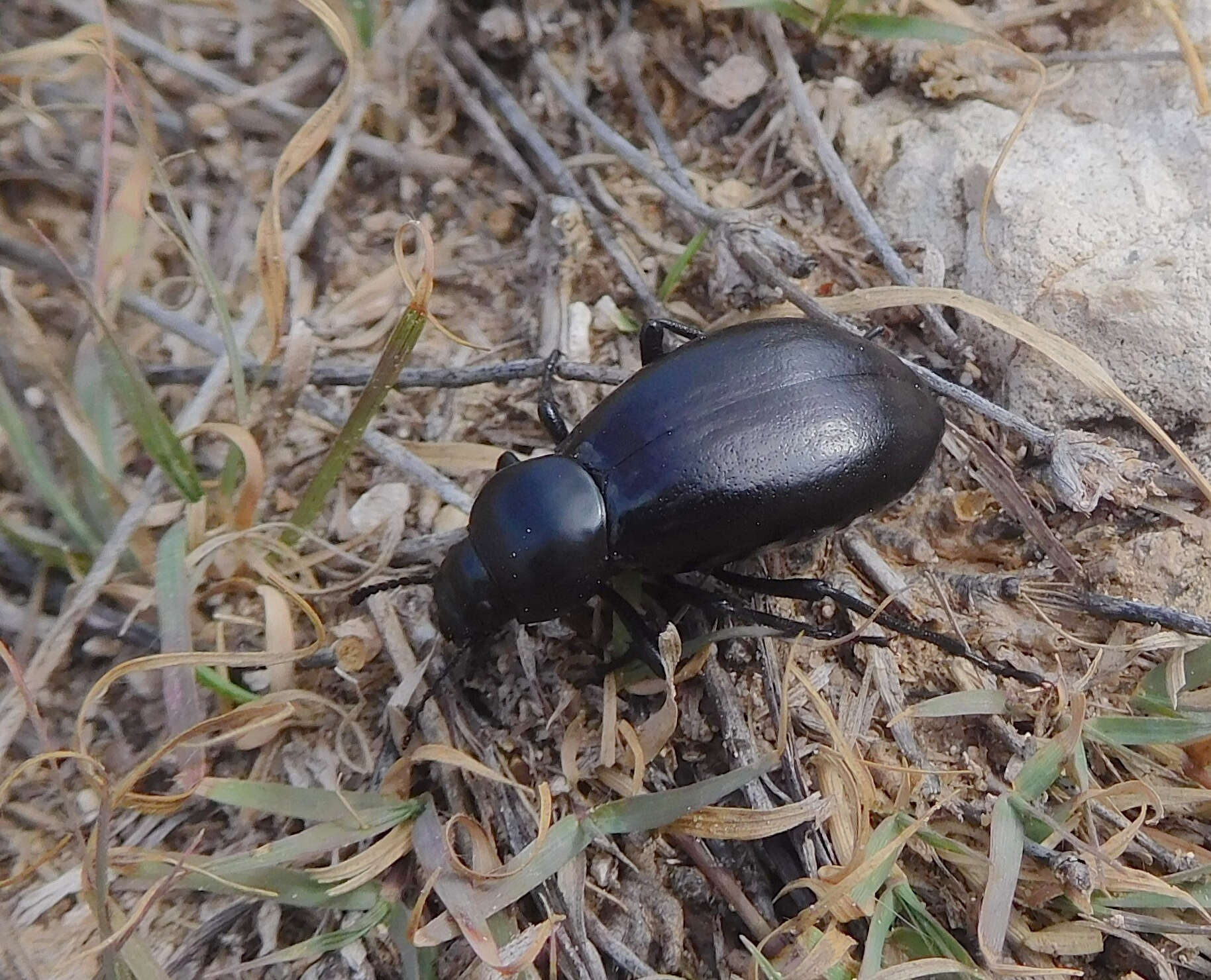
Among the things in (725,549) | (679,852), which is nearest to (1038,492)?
(725,549)

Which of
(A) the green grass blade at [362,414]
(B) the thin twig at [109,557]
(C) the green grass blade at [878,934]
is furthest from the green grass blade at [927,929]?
(B) the thin twig at [109,557]

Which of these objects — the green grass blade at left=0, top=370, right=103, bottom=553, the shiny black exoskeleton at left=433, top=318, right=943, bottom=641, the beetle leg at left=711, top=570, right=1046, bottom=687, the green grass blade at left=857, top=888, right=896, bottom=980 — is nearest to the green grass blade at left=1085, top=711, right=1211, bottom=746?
the beetle leg at left=711, top=570, right=1046, bottom=687

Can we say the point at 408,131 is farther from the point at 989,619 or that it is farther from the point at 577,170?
the point at 989,619

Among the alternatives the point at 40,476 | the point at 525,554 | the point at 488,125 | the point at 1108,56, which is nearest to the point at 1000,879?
the point at 525,554

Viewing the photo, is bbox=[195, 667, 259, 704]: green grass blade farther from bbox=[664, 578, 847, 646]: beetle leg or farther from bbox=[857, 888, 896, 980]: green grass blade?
bbox=[857, 888, 896, 980]: green grass blade

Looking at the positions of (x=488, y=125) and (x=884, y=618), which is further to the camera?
(x=488, y=125)

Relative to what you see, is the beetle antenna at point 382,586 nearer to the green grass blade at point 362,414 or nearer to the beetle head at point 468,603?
the beetle head at point 468,603

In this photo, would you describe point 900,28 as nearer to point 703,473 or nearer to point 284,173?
point 703,473

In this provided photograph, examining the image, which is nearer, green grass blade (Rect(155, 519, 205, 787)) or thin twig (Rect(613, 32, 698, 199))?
green grass blade (Rect(155, 519, 205, 787))
